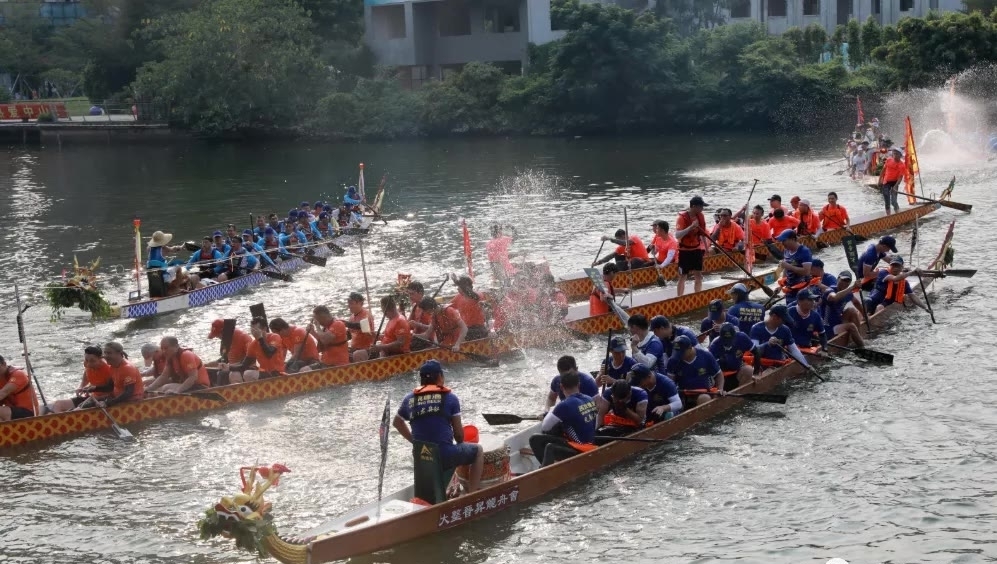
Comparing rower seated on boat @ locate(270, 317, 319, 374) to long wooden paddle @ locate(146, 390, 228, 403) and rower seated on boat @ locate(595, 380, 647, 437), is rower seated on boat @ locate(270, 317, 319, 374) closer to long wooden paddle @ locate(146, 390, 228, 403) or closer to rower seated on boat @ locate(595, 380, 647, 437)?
long wooden paddle @ locate(146, 390, 228, 403)

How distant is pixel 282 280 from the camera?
30.2m

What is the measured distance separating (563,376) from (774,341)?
561 centimetres

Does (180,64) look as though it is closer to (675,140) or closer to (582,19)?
(582,19)

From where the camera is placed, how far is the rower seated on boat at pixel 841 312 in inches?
814

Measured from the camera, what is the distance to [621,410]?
1617 cm

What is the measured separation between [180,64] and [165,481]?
61.9 m

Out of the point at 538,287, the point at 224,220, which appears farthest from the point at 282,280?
the point at 224,220

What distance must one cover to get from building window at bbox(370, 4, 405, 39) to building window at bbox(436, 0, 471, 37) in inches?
117

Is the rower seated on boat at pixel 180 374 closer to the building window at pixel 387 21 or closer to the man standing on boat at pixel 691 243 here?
the man standing on boat at pixel 691 243

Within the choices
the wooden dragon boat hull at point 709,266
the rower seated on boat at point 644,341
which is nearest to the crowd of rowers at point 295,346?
the wooden dragon boat hull at point 709,266

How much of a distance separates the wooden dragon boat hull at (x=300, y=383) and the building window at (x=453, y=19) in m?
58.8

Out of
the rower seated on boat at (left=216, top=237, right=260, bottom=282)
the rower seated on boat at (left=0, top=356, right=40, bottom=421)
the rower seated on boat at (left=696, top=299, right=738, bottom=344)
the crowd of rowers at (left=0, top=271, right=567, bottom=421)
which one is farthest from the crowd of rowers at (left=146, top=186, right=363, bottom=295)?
the rower seated on boat at (left=696, top=299, right=738, bottom=344)

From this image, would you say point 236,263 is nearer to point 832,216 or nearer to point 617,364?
point 617,364

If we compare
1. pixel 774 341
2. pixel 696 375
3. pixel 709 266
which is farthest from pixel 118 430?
pixel 709 266
